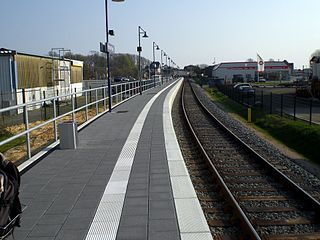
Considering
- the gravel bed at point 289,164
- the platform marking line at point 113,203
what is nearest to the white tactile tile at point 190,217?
the platform marking line at point 113,203

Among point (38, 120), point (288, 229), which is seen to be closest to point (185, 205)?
point (288, 229)

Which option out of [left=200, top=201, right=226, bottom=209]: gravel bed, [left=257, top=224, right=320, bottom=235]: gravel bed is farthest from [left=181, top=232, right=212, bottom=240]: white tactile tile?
[left=200, top=201, right=226, bottom=209]: gravel bed

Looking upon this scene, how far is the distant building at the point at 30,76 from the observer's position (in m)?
32.5

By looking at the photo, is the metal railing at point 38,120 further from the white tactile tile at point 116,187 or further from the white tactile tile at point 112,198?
the white tactile tile at point 112,198

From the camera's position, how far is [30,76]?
37438mm

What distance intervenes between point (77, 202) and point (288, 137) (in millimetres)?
13320

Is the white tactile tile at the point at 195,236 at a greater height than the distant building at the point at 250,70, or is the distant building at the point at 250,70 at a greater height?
the distant building at the point at 250,70

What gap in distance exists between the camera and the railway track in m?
5.86

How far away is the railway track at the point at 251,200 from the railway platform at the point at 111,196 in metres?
0.62

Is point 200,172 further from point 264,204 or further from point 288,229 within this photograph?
point 288,229

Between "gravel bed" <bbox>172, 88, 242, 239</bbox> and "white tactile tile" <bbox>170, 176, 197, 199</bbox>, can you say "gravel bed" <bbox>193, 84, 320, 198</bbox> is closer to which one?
"gravel bed" <bbox>172, 88, 242, 239</bbox>

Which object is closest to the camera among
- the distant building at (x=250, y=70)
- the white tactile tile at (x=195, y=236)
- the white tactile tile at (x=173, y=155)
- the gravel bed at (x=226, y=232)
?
the white tactile tile at (x=195, y=236)

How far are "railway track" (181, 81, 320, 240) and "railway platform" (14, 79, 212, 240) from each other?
62 centimetres

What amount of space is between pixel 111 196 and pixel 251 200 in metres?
2.81
